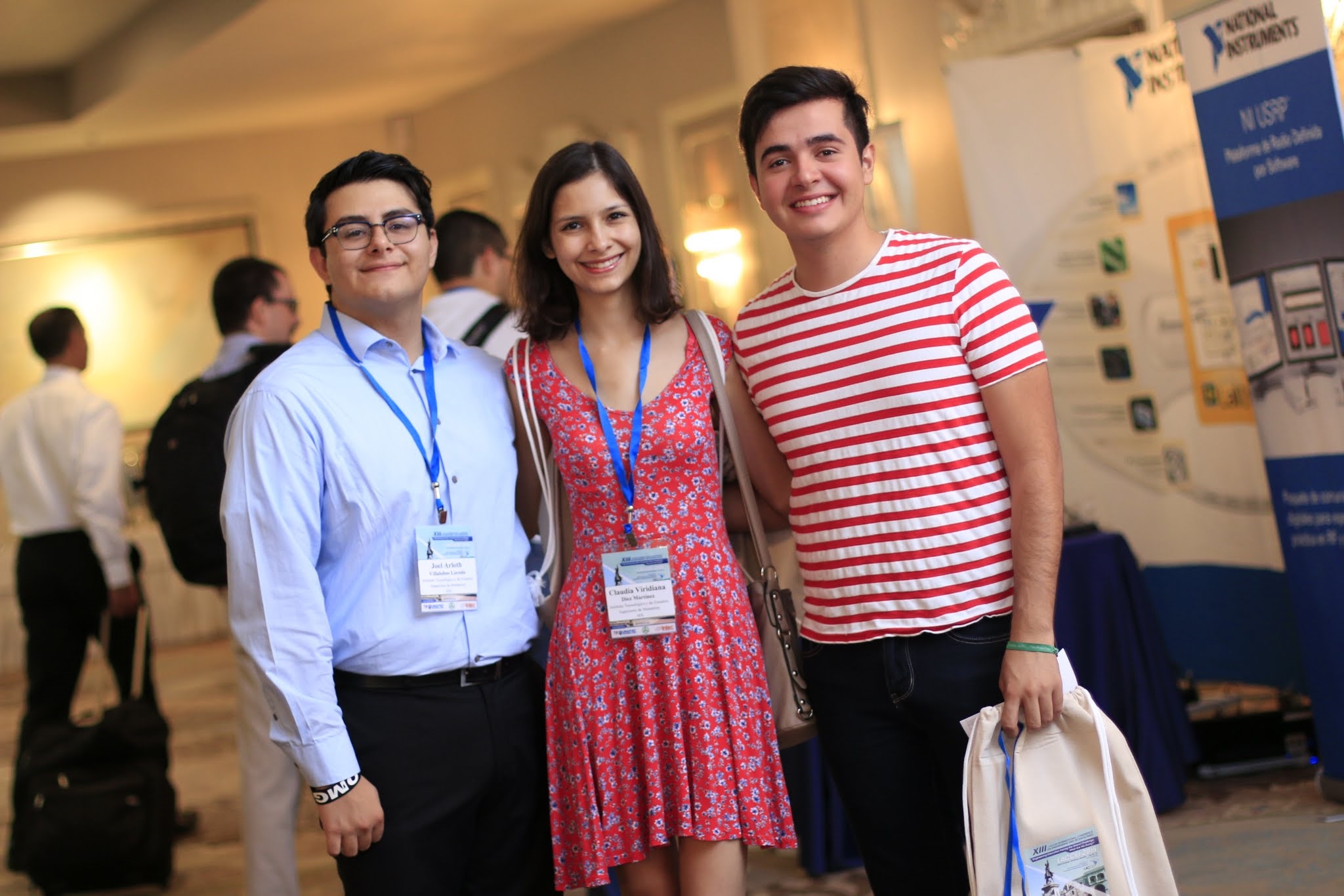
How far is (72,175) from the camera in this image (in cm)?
1112

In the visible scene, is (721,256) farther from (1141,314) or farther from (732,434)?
(732,434)

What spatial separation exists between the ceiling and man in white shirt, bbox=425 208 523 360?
456cm

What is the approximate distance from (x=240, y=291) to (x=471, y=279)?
0.74m

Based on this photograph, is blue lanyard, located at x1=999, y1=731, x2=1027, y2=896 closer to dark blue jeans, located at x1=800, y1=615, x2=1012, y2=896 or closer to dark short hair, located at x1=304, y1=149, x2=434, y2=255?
dark blue jeans, located at x1=800, y1=615, x2=1012, y2=896

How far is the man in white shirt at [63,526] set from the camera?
15.1 ft

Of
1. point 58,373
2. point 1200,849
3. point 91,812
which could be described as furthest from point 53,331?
point 1200,849

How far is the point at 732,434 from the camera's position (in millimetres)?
2156

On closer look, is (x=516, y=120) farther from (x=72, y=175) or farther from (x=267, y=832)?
(x=267, y=832)

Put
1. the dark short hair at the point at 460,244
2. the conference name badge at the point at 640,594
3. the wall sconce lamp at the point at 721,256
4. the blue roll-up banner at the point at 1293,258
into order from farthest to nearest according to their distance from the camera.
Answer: the wall sconce lamp at the point at 721,256, the dark short hair at the point at 460,244, the blue roll-up banner at the point at 1293,258, the conference name badge at the point at 640,594

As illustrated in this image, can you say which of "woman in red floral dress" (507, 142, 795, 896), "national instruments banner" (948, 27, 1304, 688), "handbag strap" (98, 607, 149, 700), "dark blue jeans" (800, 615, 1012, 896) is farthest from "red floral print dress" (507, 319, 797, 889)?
"handbag strap" (98, 607, 149, 700)

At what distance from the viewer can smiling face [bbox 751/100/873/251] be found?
1.96 metres

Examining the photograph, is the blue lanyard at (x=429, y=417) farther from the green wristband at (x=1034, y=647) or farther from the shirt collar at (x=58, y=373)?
the shirt collar at (x=58, y=373)

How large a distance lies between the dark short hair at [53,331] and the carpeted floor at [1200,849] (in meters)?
1.35

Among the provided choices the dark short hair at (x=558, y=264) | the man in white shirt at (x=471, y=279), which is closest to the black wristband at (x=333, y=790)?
the dark short hair at (x=558, y=264)
